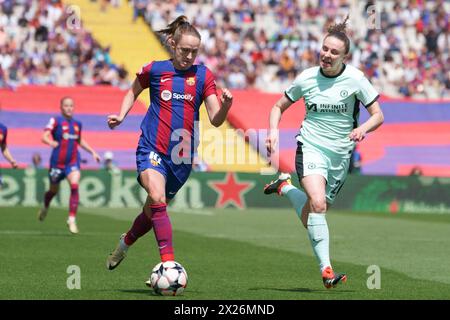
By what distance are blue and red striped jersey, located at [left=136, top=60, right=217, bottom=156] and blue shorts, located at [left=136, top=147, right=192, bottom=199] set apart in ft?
0.23

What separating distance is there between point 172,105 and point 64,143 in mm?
10066

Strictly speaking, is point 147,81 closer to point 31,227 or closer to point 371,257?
point 371,257

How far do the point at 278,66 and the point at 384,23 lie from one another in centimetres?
560

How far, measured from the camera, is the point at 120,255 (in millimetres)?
12320

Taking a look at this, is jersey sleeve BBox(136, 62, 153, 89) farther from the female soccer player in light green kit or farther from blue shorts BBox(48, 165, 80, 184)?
blue shorts BBox(48, 165, 80, 184)

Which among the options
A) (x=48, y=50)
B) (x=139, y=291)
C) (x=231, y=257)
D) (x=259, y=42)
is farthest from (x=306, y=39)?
(x=139, y=291)

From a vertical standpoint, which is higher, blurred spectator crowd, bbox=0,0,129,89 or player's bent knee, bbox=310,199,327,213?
blurred spectator crowd, bbox=0,0,129,89

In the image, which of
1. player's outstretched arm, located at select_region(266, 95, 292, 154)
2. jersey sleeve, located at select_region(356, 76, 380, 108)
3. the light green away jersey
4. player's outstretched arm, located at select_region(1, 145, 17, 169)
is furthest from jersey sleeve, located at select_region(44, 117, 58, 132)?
jersey sleeve, located at select_region(356, 76, 380, 108)

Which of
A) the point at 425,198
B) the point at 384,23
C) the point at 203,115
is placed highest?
the point at 384,23

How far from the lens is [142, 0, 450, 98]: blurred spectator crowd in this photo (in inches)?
1539

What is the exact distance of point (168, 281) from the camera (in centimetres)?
1060

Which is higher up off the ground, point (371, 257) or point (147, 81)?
point (147, 81)

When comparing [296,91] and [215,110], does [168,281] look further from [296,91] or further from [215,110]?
[296,91]
